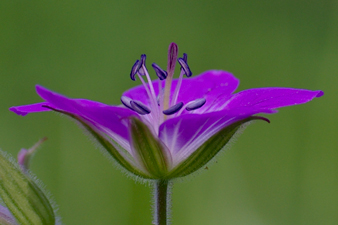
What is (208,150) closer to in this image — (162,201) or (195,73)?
(162,201)

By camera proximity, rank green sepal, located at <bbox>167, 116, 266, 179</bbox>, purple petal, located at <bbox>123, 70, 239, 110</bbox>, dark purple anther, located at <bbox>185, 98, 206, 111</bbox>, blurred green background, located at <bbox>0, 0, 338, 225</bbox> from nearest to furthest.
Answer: green sepal, located at <bbox>167, 116, 266, 179</bbox>, dark purple anther, located at <bbox>185, 98, 206, 111</bbox>, purple petal, located at <bbox>123, 70, 239, 110</bbox>, blurred green background, located at <bbox>0, 0, 338, 225</bbox>

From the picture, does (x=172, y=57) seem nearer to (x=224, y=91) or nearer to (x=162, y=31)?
(x=224, y=91)

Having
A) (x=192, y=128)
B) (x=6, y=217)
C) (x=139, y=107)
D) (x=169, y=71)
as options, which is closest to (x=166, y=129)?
(x=192, y=128)

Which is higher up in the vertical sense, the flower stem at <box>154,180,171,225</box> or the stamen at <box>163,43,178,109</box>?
the stamen at <box>163,43,178,109</box>

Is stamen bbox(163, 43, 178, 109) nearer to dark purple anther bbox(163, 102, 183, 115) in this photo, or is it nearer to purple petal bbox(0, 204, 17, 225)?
dark purple anther bbox(163, 102, 183, 115)

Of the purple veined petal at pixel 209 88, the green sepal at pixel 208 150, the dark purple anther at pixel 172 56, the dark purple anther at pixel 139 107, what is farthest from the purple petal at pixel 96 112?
the purple veined petal at pixel 209 88

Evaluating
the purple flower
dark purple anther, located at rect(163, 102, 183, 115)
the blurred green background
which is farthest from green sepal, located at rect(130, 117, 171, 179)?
the blurred green background
